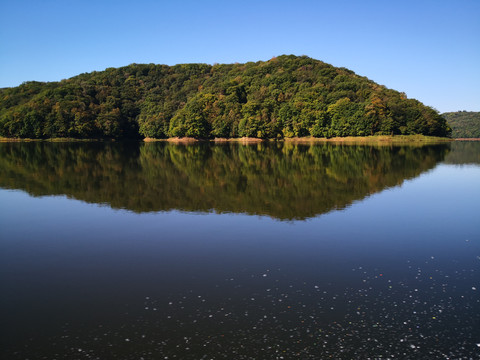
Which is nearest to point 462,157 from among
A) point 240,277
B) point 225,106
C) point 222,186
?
point 222,186

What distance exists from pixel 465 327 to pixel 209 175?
25.0 m

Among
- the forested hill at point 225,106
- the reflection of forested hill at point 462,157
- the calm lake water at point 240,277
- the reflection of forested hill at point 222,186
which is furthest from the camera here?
the forested hill at point 225,106

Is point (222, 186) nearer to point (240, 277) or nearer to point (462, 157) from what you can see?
point (240, 277)

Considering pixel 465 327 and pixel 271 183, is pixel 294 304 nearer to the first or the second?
pixel 465 327

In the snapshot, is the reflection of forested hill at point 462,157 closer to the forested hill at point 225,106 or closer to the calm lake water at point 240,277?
the calm lake water at point 240,277

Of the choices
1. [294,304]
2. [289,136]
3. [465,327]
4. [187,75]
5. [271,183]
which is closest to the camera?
[465,327]

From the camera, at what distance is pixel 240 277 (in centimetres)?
1032

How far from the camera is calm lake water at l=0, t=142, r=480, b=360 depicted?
7.35m

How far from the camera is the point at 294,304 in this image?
8758mm

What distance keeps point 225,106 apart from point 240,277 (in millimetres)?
132653

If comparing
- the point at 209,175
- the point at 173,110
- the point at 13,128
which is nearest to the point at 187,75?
the point at 173,110

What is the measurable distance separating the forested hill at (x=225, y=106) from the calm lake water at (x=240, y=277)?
95256mm

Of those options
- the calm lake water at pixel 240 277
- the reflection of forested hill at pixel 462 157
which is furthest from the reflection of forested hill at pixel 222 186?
the reflection of forested hill at pixel 462 157

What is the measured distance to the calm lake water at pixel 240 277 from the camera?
7.35 meters
